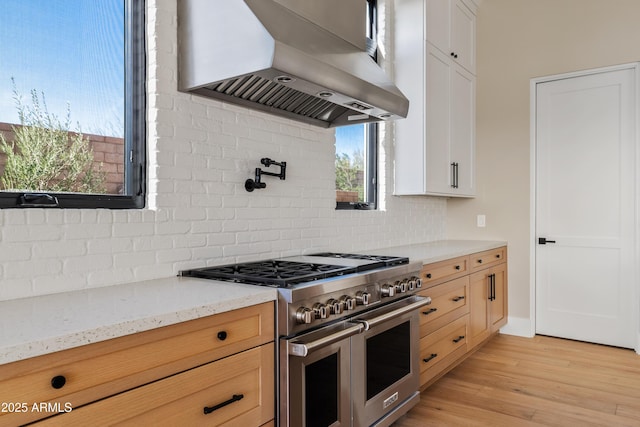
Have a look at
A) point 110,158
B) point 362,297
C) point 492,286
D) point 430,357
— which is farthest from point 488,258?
point 110,158

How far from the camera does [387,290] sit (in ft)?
7.05

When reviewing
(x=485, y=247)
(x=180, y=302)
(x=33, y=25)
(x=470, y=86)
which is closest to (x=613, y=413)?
(x=485, y=247)

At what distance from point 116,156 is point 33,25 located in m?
0.54

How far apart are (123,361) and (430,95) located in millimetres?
3028

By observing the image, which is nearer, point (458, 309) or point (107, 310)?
point (107, 310)

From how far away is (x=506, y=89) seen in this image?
4215 millimetres

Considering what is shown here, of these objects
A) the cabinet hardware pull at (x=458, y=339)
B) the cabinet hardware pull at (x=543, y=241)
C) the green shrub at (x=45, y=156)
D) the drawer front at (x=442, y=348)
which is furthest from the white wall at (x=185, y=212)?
the cabinet hardware pull at (x=543, y=241)

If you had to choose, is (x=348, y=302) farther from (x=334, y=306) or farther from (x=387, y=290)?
(x=387, y=290)

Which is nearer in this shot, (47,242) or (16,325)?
(16,325)

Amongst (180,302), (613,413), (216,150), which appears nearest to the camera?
(180,302)

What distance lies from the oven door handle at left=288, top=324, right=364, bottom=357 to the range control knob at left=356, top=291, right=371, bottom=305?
11 centimetres

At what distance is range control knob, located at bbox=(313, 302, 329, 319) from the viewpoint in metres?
1.69

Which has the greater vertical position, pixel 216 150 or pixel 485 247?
pixel 216 150

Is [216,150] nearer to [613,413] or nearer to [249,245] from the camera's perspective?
[249,245]
